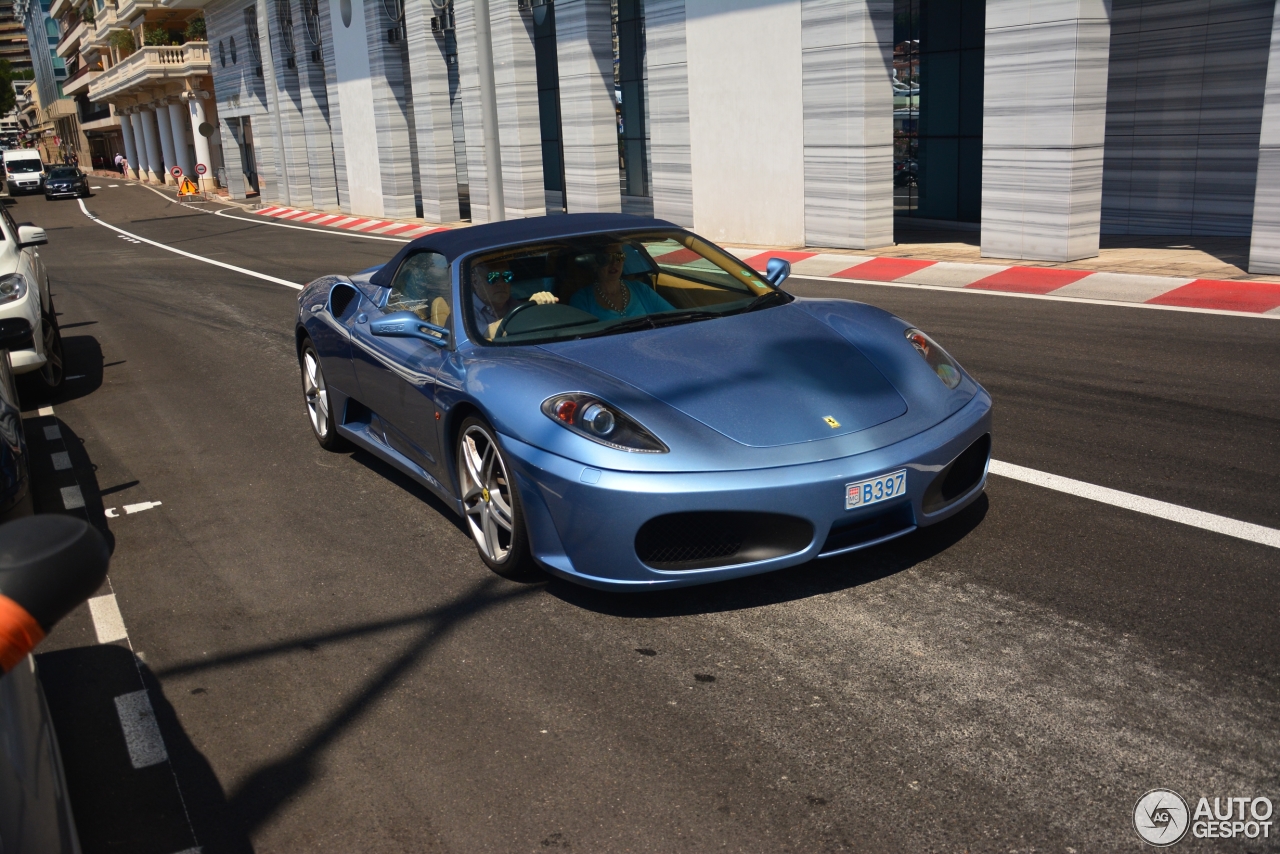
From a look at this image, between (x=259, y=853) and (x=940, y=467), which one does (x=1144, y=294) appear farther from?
(x=259, y=853)

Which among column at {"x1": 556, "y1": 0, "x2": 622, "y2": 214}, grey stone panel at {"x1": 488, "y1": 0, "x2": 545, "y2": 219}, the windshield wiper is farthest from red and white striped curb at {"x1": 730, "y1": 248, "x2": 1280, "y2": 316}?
grey stone panel at {"x1": 488, "y1": 0, "x2": 545, "y2": 219}

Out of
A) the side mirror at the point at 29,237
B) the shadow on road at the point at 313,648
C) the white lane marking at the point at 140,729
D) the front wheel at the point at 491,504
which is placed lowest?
the white lane marking at the point at 140,729

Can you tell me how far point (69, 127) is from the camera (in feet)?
443

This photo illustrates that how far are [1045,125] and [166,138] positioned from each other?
233 feet

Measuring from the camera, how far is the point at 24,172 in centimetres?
6575

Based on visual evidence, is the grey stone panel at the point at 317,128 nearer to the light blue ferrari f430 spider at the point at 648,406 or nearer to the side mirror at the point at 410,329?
the light blue ferrari f430 spider at the point at 648,406

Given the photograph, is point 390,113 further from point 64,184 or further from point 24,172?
point 24,172

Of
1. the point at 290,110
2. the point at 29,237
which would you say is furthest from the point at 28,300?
the point at 290,110

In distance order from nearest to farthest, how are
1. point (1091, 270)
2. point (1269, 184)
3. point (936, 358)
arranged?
1. point (936, 358)
2. point (1269, 184)
3. point (1091, 270)

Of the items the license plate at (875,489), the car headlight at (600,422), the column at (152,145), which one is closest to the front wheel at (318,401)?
the car headlight at (600,422)

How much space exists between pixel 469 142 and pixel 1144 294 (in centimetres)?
1871

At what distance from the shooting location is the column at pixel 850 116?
15359 millimetres

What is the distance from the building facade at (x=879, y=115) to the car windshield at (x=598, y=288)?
758 centimetres

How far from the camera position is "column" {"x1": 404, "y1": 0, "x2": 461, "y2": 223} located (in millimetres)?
28109
